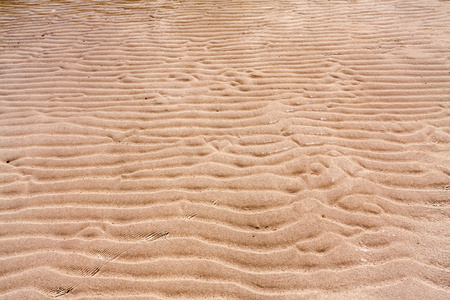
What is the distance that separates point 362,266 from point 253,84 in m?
2.88

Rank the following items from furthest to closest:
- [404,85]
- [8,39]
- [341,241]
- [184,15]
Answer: [184,15], [8,39], [404,85], [341,241]

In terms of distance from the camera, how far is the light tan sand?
225 cm

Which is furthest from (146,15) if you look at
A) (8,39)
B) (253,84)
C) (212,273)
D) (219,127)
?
(212,273)

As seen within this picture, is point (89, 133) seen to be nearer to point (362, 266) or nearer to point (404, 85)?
point (362, 266)

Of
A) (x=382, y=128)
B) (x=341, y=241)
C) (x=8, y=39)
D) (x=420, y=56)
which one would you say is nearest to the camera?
(x=341, y=241)

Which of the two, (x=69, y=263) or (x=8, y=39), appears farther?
(x=8, y=39)

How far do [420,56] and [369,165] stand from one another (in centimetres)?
291

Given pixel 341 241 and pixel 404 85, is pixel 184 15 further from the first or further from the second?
pixel 341 241

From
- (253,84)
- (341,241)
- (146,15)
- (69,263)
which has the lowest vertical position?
(69,263)

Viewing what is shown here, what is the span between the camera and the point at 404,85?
4090 mm

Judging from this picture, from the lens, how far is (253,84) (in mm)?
4234

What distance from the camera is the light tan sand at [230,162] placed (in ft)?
7.39

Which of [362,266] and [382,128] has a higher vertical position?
[382,128]

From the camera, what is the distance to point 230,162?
311 centimetres
